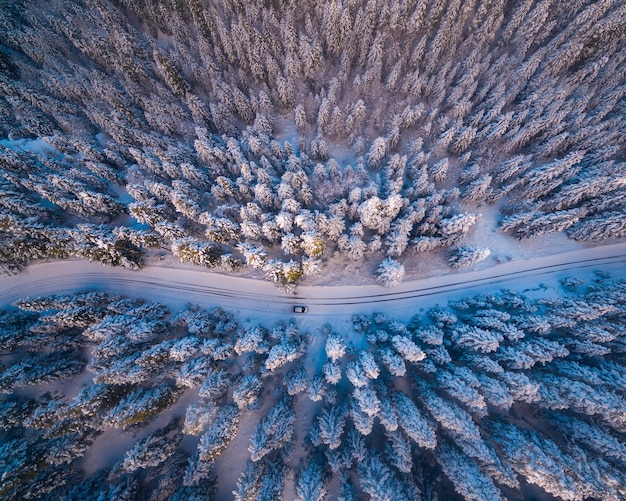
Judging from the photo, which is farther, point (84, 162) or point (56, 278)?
point (84, 162)

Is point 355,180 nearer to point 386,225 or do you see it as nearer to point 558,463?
point 386,225

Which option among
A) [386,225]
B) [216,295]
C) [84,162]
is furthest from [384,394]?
[84,162]

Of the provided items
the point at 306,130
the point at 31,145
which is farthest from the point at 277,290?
the point at 31,145

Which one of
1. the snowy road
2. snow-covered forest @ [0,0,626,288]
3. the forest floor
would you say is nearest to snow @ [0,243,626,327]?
the snowy road

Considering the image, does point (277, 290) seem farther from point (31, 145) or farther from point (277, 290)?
point (31, 145)

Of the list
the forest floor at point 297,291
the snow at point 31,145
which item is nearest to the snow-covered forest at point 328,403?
the forest floor at point 297,291

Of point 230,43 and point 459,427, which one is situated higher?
point 230,43

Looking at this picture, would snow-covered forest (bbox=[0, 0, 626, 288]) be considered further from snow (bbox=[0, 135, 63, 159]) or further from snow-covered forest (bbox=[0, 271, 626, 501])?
snow-covered forest (bbox=[0, 271, 626, 501])
